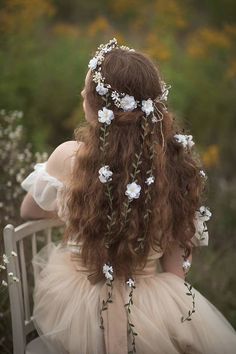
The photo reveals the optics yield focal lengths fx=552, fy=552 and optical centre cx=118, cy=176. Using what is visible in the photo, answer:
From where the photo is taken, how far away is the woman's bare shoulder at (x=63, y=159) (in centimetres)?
212

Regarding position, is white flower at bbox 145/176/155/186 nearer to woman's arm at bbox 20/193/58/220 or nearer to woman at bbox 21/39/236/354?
woman at bbox 21/39/236/354

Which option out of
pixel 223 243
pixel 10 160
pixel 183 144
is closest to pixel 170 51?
pixel 223 243

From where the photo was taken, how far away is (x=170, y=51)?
4605 millimetres

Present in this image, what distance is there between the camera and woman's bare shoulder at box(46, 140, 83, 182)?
212cm

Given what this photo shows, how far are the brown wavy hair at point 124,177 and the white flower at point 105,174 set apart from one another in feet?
0.12

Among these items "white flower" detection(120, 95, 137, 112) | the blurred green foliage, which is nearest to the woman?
"white flower" detection(120, 95, 137, 112)

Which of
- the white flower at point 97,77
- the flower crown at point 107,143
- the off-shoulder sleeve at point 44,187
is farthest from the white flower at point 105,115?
the off-shoulder sleeve at point 44,187

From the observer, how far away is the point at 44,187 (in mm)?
2168

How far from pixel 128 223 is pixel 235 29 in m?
3.47

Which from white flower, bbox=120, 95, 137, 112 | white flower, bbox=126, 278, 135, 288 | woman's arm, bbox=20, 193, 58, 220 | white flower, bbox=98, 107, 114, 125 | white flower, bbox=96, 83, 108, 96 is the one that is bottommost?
white flower, bbox=126, 278, 135, 288

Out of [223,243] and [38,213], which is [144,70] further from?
[223,243]

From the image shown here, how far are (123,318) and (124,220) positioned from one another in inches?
14.7

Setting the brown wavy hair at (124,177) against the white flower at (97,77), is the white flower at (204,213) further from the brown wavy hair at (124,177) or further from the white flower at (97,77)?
the white flower at (97,77)

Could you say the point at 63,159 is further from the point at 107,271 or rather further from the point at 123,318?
the point at 123,318
